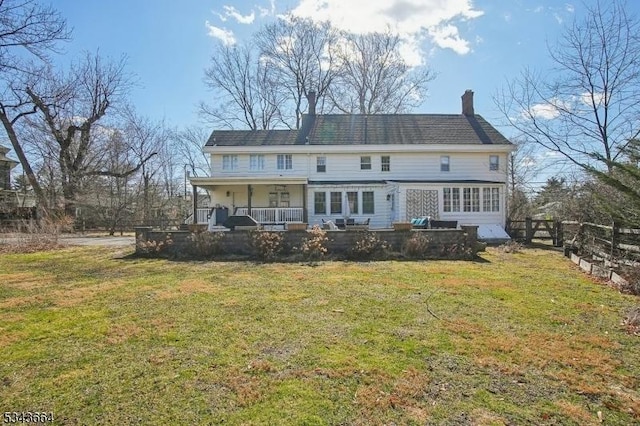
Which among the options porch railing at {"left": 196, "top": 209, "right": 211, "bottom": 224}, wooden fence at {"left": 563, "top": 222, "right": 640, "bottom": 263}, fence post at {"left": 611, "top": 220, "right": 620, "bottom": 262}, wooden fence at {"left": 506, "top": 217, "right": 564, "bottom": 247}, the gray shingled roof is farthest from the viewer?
the gray shingled roof

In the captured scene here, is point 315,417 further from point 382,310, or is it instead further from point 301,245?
point 301,245

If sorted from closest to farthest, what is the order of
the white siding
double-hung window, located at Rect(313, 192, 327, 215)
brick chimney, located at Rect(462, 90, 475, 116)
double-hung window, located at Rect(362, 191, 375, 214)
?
1. double-hung window, located at Rect(362, 191, 375, 214)
2. double-hung window, located at Rect(313, 192, 327, 215)
3. the white siding
4. brick chimney, located at Rect(462, 90, 475, 116)

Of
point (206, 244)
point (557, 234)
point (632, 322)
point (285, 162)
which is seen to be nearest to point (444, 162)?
point (557, 234)

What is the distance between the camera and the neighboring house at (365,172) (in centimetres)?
1948

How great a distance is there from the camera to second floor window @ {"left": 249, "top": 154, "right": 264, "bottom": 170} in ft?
72.4

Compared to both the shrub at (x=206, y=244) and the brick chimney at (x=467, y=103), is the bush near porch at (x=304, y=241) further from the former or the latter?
the brick chimney at (x=467, y=103)

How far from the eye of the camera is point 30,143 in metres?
27.7

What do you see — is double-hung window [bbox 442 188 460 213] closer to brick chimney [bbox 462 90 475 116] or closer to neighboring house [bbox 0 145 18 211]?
brick chimney [bbox 462 90 475 116]

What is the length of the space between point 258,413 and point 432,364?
6.11ft

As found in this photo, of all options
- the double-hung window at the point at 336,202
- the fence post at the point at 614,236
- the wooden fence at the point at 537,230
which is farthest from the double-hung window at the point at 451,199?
the fence post at the point at 614,236

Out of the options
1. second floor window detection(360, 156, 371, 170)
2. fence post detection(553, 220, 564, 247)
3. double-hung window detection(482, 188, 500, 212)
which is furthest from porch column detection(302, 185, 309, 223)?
fence post detection(553, 220, 564, 247)

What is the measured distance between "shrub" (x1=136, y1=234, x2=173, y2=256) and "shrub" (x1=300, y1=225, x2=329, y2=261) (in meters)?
4.47

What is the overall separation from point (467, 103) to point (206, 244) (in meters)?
21.2

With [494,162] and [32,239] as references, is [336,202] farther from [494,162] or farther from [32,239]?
[32,239]
